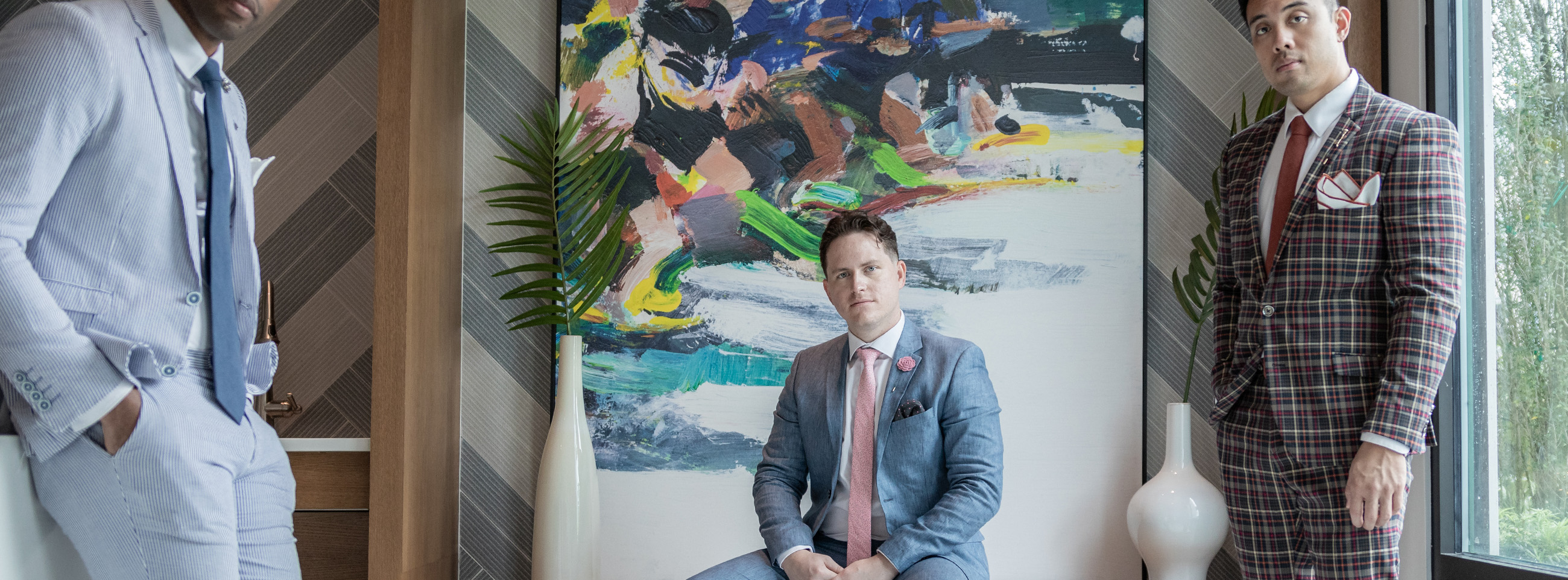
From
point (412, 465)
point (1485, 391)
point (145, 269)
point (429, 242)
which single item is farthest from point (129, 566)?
point (1485, 391)

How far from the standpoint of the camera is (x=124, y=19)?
1357mm

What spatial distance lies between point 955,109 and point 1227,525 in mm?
1503

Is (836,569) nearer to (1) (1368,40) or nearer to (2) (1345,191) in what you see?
(2) (1345,191)

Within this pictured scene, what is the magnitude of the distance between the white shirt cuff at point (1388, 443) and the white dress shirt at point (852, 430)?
94 centimetres

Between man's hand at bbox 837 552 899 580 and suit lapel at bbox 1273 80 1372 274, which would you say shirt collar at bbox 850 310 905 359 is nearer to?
man's hand at bbox 837 552 899 580

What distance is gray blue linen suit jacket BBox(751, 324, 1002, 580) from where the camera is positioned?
6.42 feet

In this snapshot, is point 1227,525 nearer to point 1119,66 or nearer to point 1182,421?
point 1182,421

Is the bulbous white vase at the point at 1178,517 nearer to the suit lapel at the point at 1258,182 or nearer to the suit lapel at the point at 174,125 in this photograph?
the suit lapel at the point at 1258,182

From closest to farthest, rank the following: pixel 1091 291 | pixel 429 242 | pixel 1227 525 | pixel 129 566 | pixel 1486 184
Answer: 1. pixel 129 566
2. pixel 1486 184
3. pixel 1227 525
4. pixel 429 242
5. pixel 1091 291

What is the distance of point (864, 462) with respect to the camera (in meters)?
2.06

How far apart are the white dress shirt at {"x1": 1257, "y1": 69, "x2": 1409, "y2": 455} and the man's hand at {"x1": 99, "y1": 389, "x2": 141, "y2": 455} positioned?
2.04 m

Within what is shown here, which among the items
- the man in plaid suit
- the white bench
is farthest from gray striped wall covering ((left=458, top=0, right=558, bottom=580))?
the man in plaid suit

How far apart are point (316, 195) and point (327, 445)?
0.97 m

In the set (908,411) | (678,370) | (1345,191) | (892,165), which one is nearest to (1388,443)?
(1345,191)
